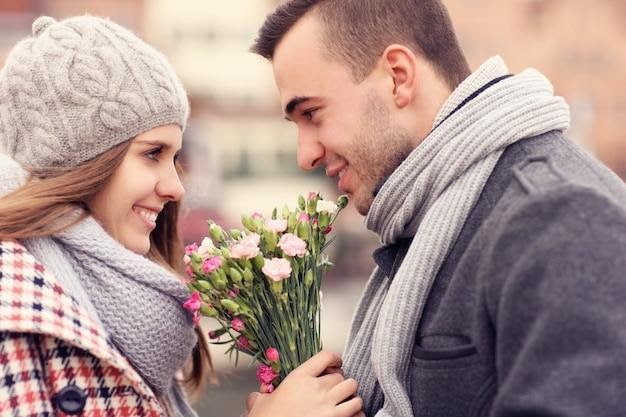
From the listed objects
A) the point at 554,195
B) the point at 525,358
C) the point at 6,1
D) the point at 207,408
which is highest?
the point at 6,1

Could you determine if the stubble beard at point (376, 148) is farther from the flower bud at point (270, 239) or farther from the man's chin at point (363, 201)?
the flower bud at point (270, 239)

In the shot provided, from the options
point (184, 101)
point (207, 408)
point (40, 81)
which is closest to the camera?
point (40, 81)

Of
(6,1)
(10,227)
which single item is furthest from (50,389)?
(6,1)

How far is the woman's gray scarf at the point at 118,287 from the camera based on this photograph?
9.12 feet

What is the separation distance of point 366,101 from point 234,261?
56 centimetres

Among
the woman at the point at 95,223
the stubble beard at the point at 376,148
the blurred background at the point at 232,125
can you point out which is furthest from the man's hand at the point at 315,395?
the blurred background at the point at 232,125

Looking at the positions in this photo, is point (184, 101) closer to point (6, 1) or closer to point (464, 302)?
point (464, 302)

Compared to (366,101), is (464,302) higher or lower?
lower

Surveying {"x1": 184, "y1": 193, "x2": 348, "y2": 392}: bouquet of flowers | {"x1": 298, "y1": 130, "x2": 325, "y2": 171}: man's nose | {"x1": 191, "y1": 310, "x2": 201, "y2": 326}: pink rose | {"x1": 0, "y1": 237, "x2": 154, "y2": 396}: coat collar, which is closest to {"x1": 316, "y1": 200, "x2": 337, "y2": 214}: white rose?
{"x1": 184, "y1": 193, "x2": 348, "y2": 392}: bouquet of flowers

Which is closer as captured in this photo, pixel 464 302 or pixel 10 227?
pixel 464 302

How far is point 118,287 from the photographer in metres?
2.83

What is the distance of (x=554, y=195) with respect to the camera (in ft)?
6.57

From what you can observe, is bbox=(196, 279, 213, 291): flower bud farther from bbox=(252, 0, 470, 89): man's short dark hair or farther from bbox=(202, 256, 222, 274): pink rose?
bbox=(252, 0, 470, 89): man's short dark hair

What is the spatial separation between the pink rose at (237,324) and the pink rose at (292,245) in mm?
234
